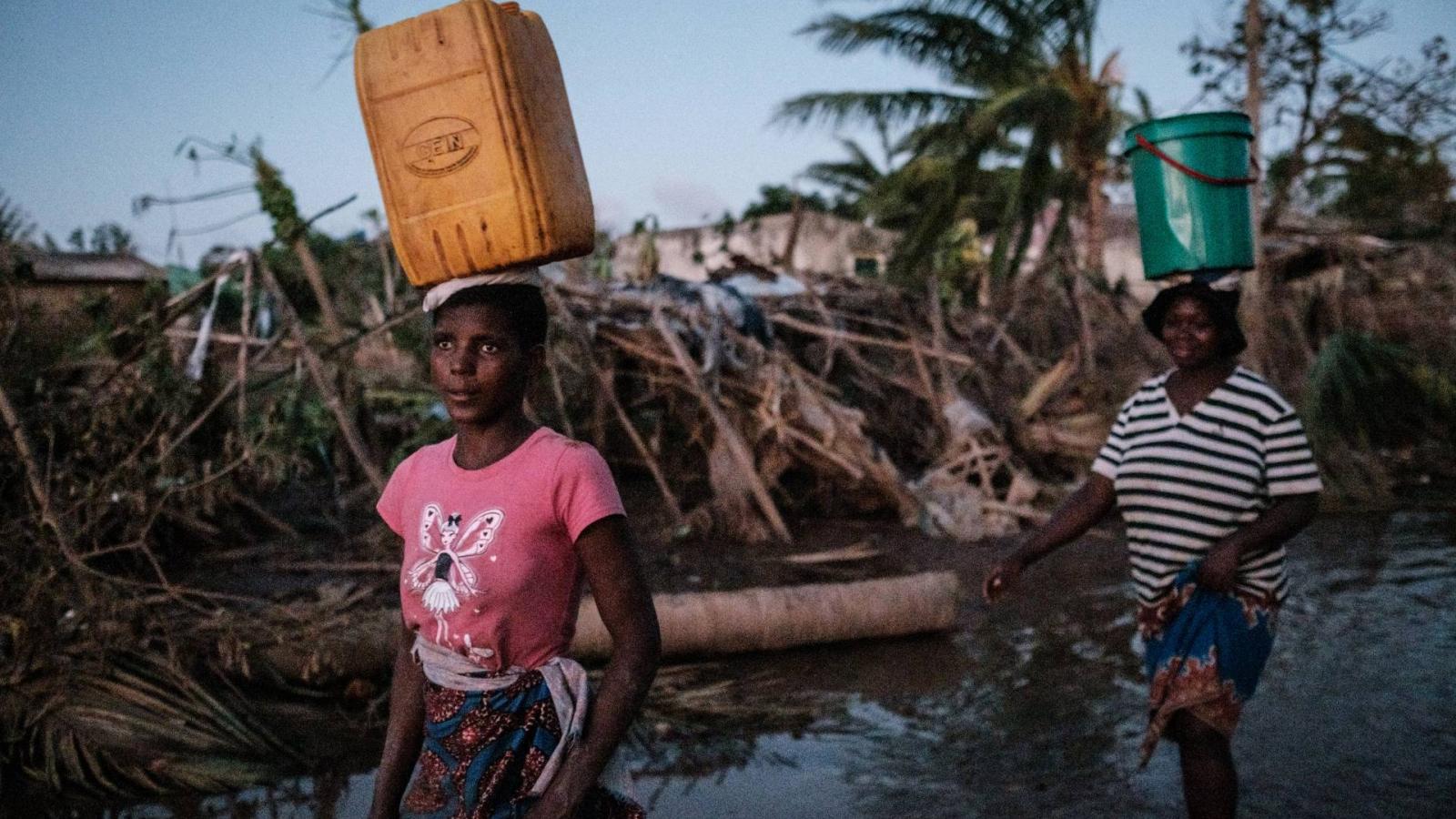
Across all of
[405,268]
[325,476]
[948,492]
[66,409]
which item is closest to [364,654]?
[66,409]

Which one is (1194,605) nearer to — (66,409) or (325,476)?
(66,409)

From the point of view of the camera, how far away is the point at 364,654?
4883mm

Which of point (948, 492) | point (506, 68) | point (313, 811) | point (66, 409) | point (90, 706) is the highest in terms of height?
point (506, 68)

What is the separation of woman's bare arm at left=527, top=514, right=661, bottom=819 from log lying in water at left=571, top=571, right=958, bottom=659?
3.52 m

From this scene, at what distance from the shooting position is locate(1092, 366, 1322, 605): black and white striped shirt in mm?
2982

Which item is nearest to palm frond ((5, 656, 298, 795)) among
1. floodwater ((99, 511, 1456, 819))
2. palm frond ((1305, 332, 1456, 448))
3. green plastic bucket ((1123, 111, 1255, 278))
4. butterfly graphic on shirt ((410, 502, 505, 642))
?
floodwater ((99, 511, 1456, 819))

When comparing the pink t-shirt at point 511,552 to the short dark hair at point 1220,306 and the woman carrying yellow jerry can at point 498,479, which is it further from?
the short dark hair at point 1220,306

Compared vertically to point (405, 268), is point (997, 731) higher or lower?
lower

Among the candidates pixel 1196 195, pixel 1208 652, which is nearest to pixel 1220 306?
pixel 1196 195

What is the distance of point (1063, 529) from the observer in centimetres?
340

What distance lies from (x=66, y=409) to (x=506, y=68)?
414 cm

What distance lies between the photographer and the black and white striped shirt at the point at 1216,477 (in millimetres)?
2982

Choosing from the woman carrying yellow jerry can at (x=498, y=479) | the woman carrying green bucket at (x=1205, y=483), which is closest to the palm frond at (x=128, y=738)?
the woman carrying yellow jerry can at (x=498, y=479)

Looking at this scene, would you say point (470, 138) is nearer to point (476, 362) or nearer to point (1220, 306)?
point (476, 362)
